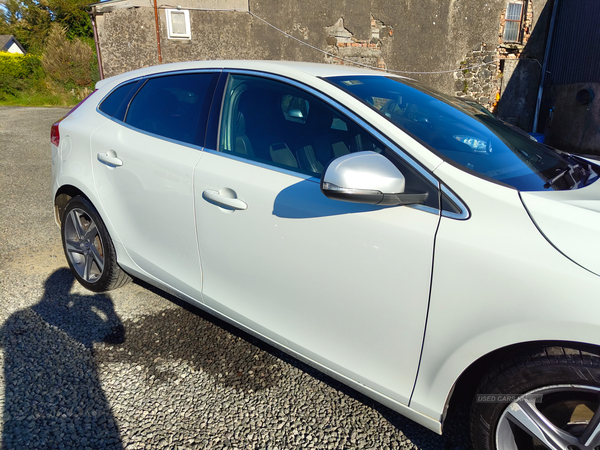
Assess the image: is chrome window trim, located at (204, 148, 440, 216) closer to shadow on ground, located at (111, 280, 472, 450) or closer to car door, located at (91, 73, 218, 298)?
car door, located at (91, 73, 218, 298)

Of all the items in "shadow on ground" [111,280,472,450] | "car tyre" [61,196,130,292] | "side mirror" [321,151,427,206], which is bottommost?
"shadow on ground" [111,280,472,450]

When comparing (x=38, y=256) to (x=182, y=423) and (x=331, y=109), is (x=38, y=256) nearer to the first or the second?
(x=182, y=423)

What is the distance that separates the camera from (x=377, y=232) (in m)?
1.66

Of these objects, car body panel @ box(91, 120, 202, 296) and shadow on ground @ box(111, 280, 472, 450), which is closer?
shadow on ground @ box(111, 280, 472, 450)

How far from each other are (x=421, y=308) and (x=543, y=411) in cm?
53

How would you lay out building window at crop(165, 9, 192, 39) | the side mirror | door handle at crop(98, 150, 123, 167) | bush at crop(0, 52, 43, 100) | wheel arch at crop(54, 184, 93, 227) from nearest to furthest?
Answer: the side mirror, door handle at crop(98, 150, 123, 167), wheel arch at crop(54, 184, 93, 227), building window at crop(165, 9, 192, 39), bush at crop(0, 52, 43, 100)

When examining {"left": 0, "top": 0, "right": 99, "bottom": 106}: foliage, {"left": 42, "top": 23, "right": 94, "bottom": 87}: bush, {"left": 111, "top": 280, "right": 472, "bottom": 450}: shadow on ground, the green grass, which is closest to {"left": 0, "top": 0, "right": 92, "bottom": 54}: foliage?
{"left": 0, "top": 0, "right": 99, "bottom": 106}: foliage

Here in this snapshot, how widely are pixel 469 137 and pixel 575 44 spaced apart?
1315 cm

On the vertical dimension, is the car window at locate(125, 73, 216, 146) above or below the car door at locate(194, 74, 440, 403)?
above

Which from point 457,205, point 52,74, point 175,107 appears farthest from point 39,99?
point 457,205

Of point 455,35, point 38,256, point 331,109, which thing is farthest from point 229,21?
point 331,109

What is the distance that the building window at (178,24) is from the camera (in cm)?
1247

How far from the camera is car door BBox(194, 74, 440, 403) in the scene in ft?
5.41

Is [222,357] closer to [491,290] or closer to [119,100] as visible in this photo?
[491,290]
